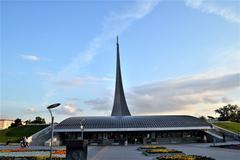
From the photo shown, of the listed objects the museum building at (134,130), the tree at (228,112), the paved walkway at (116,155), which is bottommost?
the paved walkway at (116,155)

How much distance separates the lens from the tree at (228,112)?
90.7 metres

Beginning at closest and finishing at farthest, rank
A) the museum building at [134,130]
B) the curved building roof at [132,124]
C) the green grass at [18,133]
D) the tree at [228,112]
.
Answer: the curved building roof at [132,124] → the museum building at [134,130] → the green grass at [18,133] → the tree at [228,112]

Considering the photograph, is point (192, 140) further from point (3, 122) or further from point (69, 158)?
point (3, 122)

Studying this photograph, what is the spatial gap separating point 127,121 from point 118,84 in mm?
15631

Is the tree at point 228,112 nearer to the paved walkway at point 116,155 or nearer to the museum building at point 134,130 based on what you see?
the museum building at point 134,130

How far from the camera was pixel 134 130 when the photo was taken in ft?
154

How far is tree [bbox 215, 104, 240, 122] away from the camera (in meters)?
90.7

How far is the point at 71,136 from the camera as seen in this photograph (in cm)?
4869

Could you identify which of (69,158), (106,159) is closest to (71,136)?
(106,159)

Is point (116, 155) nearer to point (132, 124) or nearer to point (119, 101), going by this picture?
point (132, 124)

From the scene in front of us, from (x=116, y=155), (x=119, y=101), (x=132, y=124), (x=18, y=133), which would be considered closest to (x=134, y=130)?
(x=132, y=124)

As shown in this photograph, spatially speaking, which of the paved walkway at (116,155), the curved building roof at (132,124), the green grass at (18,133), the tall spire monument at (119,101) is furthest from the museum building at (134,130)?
the paved walkway at (116,155)

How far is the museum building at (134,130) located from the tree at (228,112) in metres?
44.1

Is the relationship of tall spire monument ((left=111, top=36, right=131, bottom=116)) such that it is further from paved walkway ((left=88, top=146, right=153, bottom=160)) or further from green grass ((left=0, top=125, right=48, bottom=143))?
paved walkway ((left=88, top=146, right=153, bottom=160))
